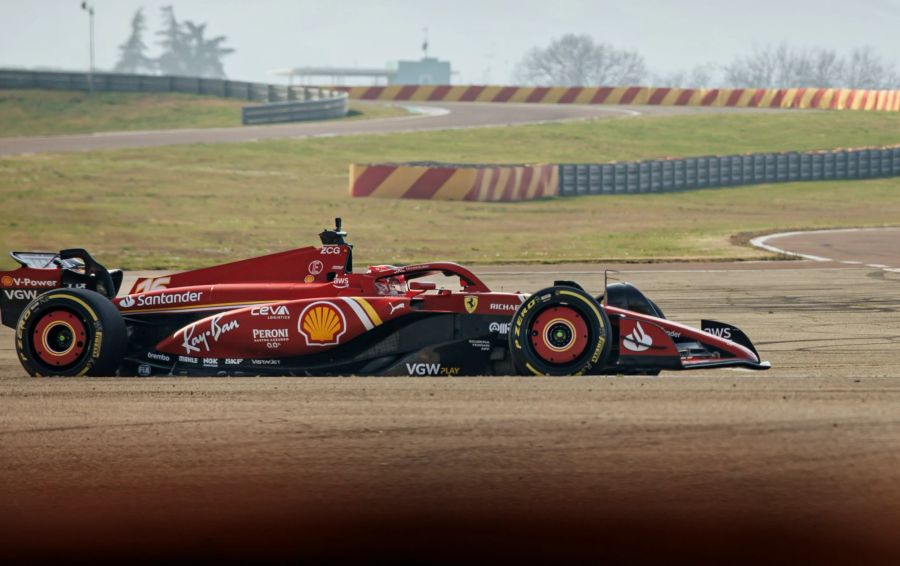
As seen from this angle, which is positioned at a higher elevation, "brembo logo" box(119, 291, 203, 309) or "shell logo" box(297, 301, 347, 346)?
"brembo logo" box(119, 291, 203, 309)

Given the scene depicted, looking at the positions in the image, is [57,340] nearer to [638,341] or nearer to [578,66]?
[638,341]

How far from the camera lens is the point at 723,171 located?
39719 mm

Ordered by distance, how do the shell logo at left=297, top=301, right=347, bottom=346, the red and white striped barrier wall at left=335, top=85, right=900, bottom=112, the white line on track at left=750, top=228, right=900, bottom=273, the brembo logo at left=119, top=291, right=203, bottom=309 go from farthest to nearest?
the red and white striped barrier wall at left=335, top=85, right=900, bottom=112 < the white line on track at left=750, top=228, right=900, bottom=273 < the brembo logo at left=119, top=291, right=203, bottom=309 < the shell logo at left=297, top=301, right=347, bottom=346

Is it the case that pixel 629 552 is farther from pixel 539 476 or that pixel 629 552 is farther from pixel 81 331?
pixel 81 331

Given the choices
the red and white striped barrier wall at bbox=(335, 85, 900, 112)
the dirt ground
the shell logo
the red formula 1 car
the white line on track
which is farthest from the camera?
the red and white striped barrier wall at bbox=(335, 85, 900, 112)

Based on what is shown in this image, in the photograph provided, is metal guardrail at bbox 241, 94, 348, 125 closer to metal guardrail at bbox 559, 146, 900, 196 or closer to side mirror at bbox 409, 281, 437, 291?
metal guardrail at bbox 559, 146, 900, 196

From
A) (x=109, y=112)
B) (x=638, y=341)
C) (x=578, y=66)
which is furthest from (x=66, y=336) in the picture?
(x=578, y=66)

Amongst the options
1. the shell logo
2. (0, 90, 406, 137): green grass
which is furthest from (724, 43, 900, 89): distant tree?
the shell logo

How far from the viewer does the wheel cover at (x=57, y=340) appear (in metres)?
10.1

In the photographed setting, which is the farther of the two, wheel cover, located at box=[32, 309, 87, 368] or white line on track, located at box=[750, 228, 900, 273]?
white line on track, located at box=[750, 228, 900, 273]

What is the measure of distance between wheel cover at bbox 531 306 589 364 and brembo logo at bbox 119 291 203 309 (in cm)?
315

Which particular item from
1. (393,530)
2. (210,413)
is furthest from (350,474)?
(210,413)

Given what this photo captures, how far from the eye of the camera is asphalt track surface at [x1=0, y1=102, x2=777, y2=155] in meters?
43.9

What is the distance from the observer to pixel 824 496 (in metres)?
5.92
